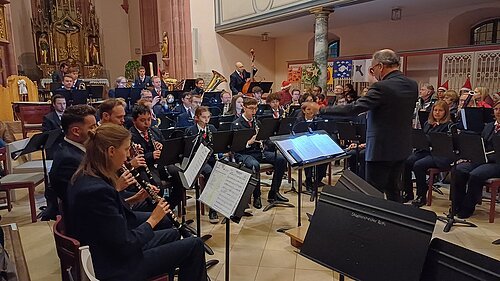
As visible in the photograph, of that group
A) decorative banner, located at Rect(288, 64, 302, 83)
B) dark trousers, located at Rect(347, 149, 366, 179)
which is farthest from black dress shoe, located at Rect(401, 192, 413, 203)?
decorative banner, located at Rect(288, 64, 302, 83)

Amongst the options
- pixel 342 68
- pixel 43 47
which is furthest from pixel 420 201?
pixel 43 47

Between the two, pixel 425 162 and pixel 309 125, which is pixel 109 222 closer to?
pixel 309 125

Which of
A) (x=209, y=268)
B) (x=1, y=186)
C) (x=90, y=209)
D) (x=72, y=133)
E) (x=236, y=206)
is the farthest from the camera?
(x=1, y=186)

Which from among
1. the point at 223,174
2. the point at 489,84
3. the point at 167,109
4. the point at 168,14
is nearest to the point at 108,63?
the point at 168,14

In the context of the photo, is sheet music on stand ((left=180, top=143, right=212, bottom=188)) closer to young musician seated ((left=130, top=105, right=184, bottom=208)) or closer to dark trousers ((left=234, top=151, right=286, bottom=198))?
young musician seated ((left=130, top=105, right=184, bottom=208))

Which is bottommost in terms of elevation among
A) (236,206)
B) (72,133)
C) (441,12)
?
(236,206)

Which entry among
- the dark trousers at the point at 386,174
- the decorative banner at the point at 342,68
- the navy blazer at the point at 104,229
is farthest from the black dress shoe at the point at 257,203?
the decorative banner at the point at 342,68

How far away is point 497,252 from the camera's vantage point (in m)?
3.53

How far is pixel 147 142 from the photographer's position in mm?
4078

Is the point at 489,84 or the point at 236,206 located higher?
the point at 489,84

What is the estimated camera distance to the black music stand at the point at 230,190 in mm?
2387

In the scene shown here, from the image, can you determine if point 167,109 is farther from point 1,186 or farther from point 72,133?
point 72,133

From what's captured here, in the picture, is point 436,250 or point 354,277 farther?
point 354,277

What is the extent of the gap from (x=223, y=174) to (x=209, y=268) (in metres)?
1.16
